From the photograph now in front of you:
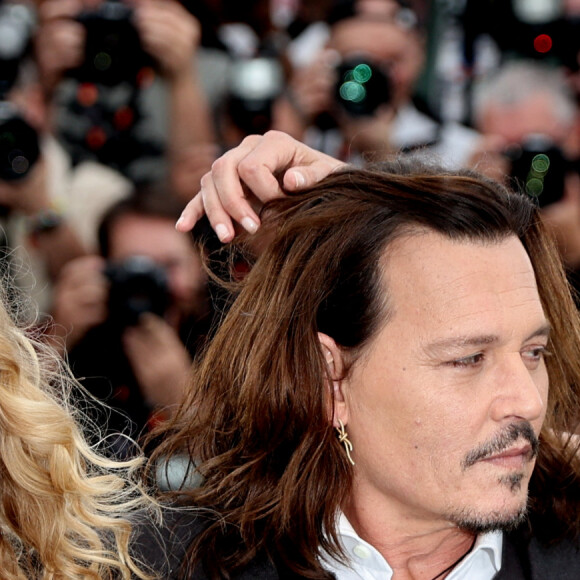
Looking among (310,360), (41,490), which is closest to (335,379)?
(310,360)

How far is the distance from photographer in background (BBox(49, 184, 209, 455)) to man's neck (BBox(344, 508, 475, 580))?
1433 mm

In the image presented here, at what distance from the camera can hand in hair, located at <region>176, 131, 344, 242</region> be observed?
2387 millimetres

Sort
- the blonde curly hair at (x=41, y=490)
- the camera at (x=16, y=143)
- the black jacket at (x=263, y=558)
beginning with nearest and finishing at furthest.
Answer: the blonde curly hair at (x=41, y=490), the black jacket at (x=263, y=558), the camera at (x=16, y=143)

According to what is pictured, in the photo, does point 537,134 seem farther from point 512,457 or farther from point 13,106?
point 512,457

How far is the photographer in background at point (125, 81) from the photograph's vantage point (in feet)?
13.0

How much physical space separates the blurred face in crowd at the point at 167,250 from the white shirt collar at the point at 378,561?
62.6 inches

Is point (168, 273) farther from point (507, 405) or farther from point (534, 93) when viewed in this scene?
point (507, 405)

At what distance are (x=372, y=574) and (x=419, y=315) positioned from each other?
0.54m

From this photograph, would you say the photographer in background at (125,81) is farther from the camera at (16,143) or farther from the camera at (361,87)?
the camera at (361,87)

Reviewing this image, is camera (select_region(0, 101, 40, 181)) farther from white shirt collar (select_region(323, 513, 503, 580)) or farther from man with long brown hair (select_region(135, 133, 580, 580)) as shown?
white shirt collar (select_region(323, 513, 503, 580))

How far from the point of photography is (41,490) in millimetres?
2076

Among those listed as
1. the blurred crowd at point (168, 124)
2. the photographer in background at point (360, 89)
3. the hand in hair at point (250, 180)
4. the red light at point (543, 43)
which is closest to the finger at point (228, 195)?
the hand in hair at point (250, 180)

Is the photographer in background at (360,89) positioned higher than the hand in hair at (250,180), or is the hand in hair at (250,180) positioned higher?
the hand in hair at (250,180)

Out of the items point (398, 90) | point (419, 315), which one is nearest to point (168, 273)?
point (398, 90)
